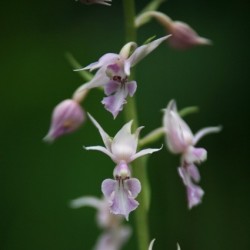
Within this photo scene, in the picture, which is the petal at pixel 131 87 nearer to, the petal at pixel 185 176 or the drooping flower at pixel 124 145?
the drooping flower at pixel 124 145

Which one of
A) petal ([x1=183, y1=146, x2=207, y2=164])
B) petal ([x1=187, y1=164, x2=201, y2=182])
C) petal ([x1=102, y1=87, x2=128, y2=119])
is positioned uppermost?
petal ([x1=102, y1=87, x2=128, y2=119])

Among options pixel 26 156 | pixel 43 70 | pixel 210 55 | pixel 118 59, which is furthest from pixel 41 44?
pixel 118 59

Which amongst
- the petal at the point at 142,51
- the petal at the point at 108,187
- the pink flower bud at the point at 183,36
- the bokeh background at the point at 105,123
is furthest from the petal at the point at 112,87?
the bokeh background at the point at 105,123

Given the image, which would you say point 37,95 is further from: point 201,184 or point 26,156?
point 201,184

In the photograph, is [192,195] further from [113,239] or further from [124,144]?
[113,239]

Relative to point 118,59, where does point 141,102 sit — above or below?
below

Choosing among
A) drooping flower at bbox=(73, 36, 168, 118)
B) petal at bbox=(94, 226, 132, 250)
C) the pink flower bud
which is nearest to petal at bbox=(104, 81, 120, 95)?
drooping flower at bbox=(73, 36, 168, 118)

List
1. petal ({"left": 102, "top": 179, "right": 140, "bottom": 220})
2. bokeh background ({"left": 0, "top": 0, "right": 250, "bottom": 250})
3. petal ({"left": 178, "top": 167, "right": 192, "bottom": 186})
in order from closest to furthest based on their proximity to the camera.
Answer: petal ({"left": 102, "top": 179, "right": 140, "bottom": 220}) → petal ({"left": 178, "top": 167, "right": 192, "bottom": 186}) → bokeh background ({"left": 0, "top": 0, "right": 250, "bottom": 250})

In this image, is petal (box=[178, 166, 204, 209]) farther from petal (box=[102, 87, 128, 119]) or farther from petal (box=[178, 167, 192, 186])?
petal (box=[102, 87, 128, 119])
